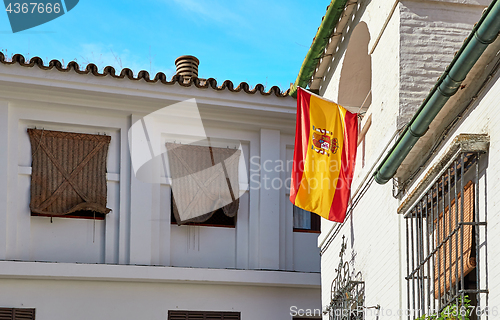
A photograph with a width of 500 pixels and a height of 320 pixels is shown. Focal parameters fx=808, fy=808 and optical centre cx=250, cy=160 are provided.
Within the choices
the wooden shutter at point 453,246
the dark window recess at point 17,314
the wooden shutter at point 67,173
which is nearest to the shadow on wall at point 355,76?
the wooden shutter at point 453,246

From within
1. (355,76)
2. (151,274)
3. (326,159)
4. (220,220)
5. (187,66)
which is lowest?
(151,274)

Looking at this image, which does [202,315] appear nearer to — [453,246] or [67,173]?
[67,173]

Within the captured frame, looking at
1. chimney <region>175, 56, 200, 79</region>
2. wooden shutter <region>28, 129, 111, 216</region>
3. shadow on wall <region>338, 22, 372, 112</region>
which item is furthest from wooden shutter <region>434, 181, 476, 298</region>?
chimney <region>175, 56, 200, 79</region>

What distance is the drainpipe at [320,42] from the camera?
9878 millimetres

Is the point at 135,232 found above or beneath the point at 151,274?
above

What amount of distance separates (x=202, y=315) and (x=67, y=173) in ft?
10.6

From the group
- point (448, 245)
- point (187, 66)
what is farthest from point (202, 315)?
point (448, 245)

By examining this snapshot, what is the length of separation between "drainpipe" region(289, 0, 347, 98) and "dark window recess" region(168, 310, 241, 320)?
158 inches

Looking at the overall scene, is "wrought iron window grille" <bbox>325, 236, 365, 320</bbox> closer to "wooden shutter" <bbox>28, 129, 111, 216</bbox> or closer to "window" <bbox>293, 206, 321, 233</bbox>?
"window" <bbox>293, 206, 321, 233</bbox>

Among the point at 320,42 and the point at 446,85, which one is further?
the point at 320,42

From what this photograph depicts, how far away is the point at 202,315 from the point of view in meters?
13.4

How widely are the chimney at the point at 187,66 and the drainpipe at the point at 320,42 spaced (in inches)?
126

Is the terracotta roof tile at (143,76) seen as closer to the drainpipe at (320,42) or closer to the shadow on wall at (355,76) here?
the drainpipe at (320,42)

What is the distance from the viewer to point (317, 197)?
962 centimetres
